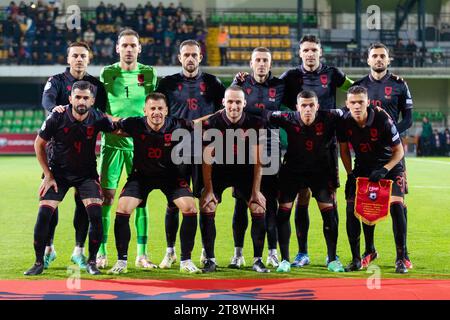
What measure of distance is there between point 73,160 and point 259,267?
1.85 metres

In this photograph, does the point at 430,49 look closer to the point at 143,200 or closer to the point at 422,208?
the point at 422,208

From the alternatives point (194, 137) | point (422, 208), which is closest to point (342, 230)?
point (422, 208)

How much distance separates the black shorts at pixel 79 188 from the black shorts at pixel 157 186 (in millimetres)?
231

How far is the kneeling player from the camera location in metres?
7.34

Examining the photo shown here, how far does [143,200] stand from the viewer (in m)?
7.25

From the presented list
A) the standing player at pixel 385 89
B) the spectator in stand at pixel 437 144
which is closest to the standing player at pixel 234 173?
the standing player at pixel 385 89

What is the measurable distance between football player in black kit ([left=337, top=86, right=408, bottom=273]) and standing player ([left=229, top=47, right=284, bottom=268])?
2.22 feet

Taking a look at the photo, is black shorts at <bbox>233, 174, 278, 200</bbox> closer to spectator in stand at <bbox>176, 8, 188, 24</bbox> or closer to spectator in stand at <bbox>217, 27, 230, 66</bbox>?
spectator in stand at <bbox>217, 27, 230, 66</bbox>

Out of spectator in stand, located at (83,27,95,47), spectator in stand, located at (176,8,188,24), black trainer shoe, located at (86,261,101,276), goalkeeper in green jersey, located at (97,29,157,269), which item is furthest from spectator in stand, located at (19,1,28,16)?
black trainer shoe, located at (86,261,101,276)

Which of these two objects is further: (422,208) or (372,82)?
(422,208)

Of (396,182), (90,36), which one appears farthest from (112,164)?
(90,36)

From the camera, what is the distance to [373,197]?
7262mm

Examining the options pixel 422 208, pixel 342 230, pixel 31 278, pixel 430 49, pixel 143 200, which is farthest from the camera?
pixel 430 49

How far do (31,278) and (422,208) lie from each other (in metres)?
7.41
